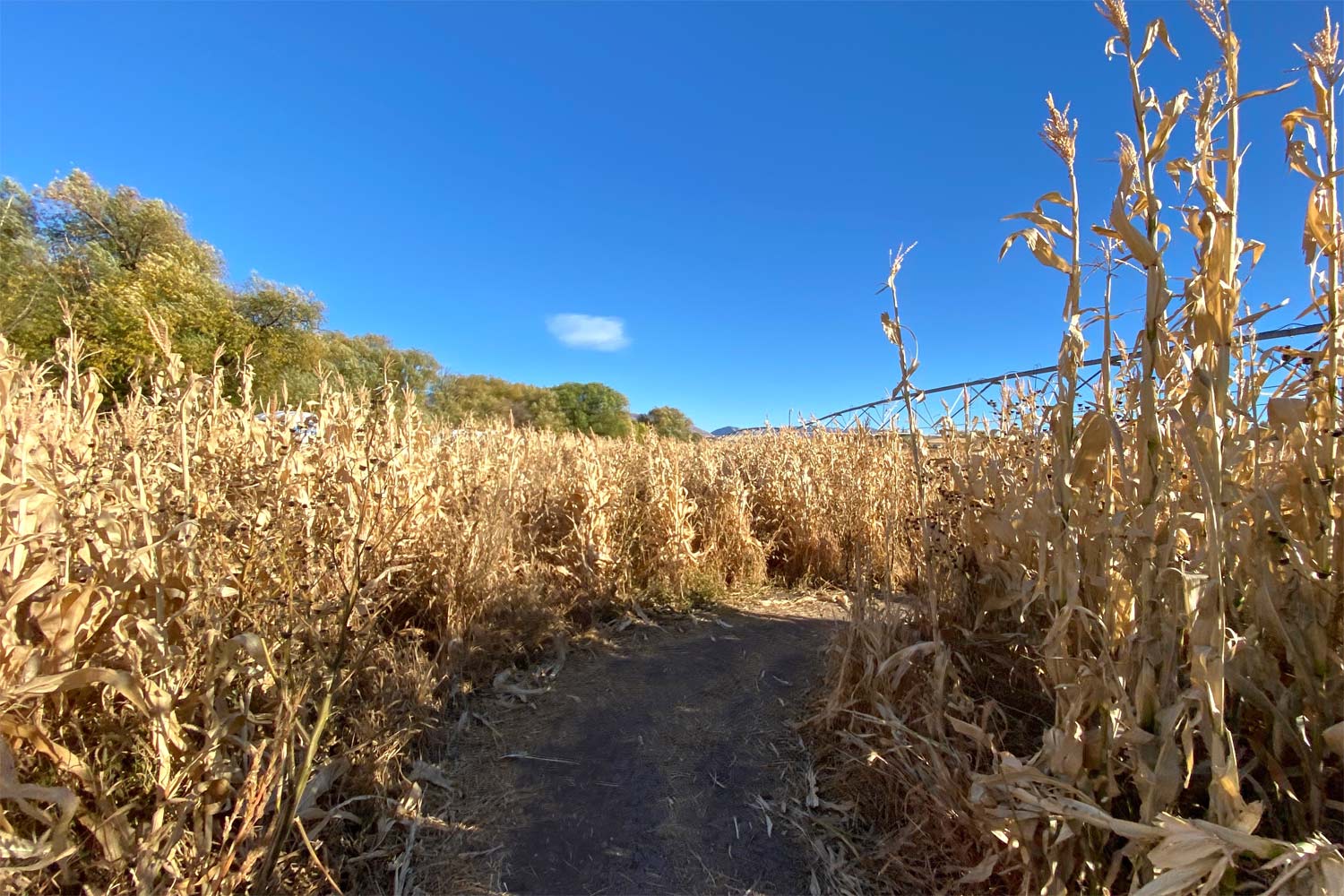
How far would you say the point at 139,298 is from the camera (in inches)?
482

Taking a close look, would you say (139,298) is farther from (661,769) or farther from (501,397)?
(501,397)

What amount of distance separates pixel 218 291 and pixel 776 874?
2198 centimetres

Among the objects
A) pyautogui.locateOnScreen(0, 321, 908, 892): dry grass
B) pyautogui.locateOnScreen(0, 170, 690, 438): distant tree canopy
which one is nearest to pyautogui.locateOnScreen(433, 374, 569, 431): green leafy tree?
pyautogui.locateOnScreen(0, 170, 690, 438): distant tree canopy

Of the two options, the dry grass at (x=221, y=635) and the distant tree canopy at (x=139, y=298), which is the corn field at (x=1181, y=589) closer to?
the dry grass at (x=221, y=635)

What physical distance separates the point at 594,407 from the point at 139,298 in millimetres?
→ 20182

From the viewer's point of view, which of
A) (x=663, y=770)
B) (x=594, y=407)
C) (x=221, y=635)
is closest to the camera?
(x=221, y=635)

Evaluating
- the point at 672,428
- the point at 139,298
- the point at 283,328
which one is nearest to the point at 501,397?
the point at 283,328

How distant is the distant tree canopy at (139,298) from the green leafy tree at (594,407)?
25.9ft

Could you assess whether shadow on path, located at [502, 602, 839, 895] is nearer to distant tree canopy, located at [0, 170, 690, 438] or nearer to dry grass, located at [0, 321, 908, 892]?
dry grass, located at [0, 321, 908, 892]

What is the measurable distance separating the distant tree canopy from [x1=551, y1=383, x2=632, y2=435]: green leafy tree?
7907mm

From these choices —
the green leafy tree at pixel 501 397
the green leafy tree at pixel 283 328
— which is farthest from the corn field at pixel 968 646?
the green leafy tree at pixel 501 397

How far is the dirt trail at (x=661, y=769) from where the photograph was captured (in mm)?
1519

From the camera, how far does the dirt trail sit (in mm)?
1519

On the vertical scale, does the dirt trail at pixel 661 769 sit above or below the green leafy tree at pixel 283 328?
below
